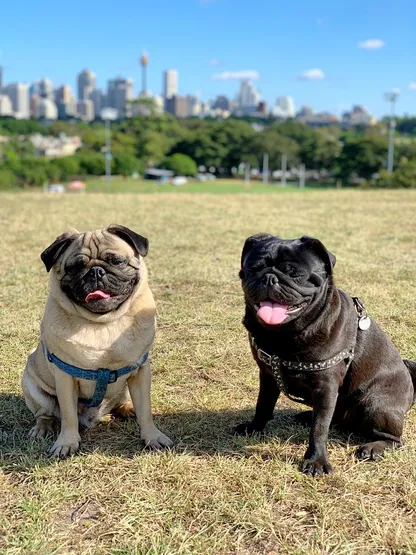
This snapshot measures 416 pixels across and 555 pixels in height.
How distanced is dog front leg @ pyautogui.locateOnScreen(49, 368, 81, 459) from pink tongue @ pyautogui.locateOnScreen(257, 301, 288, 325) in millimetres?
1220

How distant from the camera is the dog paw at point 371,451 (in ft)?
10.6

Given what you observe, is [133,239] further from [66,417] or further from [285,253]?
[66,417]

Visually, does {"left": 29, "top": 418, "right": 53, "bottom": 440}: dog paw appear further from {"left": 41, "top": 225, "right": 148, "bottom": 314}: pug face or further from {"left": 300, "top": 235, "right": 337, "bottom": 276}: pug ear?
Answer: {"left": 300, "top": 235, "right": 337, "bottom": 276}: pug ear

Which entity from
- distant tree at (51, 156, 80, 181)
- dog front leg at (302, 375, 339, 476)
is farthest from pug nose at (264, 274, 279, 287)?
distant tree at (51, 156, 80, 181)

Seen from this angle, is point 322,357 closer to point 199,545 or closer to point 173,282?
point 199,545

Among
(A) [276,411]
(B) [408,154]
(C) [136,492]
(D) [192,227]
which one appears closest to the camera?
(C) [136,492]

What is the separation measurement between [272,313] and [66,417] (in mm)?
1423

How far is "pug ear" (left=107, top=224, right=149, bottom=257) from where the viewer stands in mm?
3295

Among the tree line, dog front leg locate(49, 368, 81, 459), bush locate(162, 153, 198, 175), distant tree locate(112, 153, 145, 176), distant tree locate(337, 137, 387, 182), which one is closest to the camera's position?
dog front leg locate(49, 368, 81, 459)

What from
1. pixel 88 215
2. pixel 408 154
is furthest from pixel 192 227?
pixel 408 154

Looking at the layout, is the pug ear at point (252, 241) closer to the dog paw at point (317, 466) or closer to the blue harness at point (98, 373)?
the blue harness at point (98, 373)

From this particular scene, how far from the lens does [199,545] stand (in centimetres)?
252

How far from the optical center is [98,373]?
3283mm

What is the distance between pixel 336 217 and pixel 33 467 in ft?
39.1
